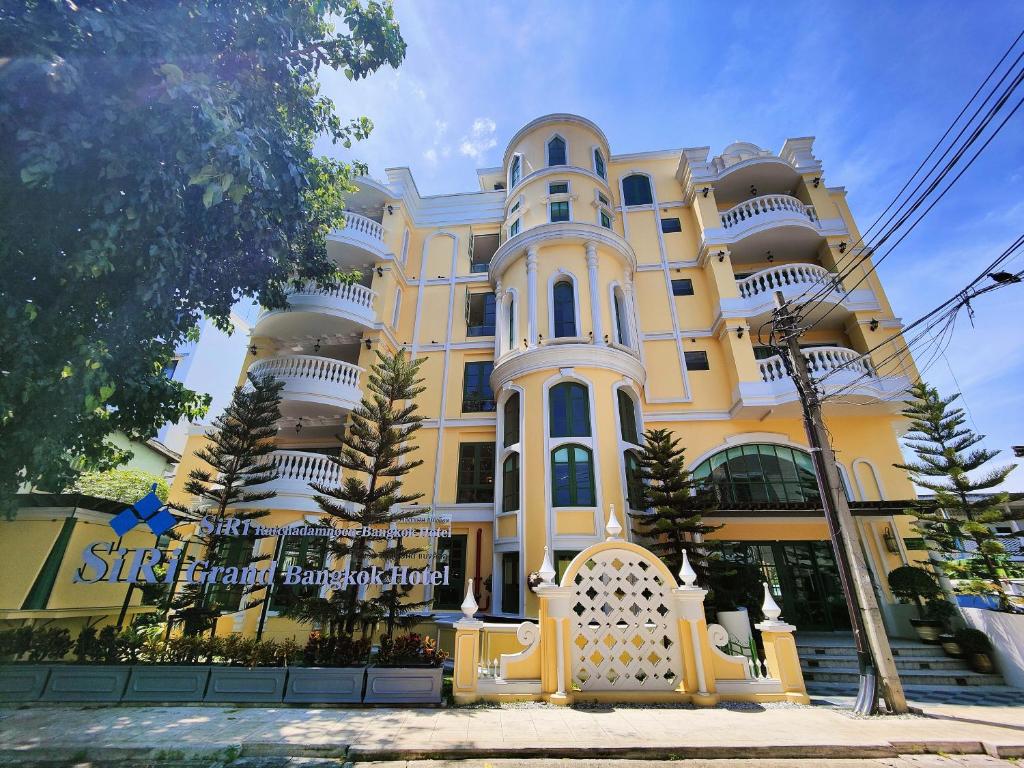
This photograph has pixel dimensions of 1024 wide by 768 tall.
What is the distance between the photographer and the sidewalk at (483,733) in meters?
4.81

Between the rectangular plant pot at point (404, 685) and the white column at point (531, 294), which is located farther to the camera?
the white column at point (531, 294)

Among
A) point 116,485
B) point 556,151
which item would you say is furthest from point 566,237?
point 116,485

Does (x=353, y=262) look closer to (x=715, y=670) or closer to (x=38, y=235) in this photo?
(x=38, y=235)

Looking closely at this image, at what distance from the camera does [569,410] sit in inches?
476

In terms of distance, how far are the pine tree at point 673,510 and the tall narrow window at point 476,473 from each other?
16.1ft

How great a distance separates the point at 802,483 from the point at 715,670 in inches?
318

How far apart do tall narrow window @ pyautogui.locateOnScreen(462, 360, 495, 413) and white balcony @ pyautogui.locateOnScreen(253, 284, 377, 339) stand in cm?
383

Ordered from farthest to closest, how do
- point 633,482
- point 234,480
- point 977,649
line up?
1. point 633,482
2. point 234,480
3. point 977,649

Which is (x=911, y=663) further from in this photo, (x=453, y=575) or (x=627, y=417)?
(x=453, y=575)

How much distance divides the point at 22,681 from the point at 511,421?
413 inches

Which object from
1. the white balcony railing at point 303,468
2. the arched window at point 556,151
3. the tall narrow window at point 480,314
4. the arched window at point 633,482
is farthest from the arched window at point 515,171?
the white balcony railing at point 303,468

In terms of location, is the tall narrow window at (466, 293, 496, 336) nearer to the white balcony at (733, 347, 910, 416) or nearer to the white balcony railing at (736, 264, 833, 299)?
the white balcony railing at (736, 264, 833, 299)

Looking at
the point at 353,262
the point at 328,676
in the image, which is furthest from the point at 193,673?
the point at 353,262

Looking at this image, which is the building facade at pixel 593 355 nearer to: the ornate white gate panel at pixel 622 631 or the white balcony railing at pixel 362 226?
the white balcony railing at pixel 362 226
